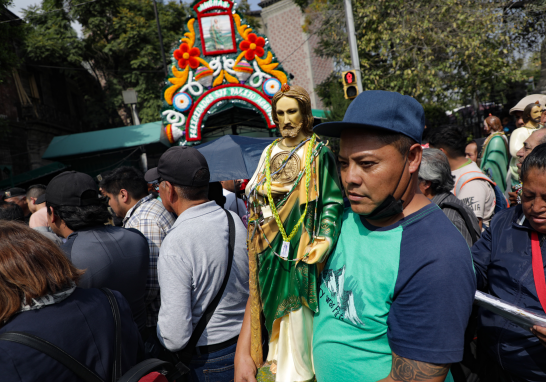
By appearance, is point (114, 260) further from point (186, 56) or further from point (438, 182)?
point (186, 56)

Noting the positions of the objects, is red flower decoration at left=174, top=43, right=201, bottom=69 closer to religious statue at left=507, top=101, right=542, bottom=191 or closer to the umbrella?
the umbrella

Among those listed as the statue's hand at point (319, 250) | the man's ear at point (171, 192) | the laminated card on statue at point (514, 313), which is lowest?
the laminated card on statue at point (514, 313)

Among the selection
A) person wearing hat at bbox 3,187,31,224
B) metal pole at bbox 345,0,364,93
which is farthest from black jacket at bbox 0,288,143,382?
metal pole at bbox 345,0,364,93

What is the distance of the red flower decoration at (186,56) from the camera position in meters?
11.1

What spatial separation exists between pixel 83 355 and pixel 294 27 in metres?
27.5

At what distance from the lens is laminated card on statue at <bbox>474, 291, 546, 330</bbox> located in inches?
59.8

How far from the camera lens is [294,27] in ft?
86.1

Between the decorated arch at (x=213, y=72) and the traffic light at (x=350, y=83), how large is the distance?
340cm

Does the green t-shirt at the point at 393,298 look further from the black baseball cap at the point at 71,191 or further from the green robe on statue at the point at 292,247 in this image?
the black baseball cap at the point at 71,191

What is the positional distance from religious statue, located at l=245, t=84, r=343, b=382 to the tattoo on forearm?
1.41 ft

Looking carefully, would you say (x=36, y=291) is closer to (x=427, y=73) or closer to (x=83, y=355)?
(x=83, y=355)

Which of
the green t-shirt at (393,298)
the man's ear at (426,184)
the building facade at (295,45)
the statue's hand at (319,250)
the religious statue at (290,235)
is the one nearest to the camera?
the green t-shirt at (393,298)

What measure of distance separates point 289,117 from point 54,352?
153 centimetres

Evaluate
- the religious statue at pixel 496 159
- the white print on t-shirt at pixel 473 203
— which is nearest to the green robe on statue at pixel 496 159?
the religious statue at pixel 496 159
